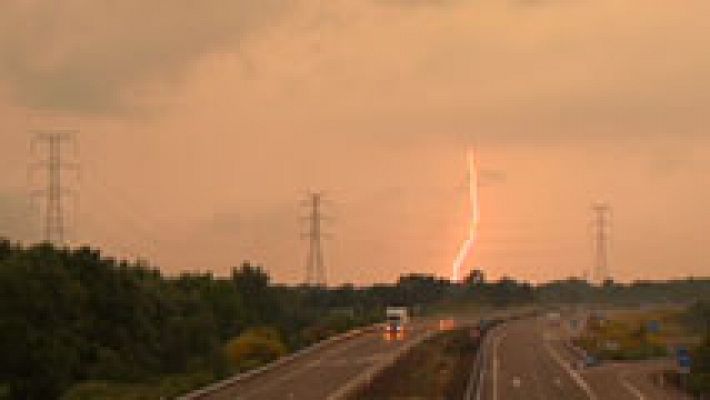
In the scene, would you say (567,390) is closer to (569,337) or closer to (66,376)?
(66,376)

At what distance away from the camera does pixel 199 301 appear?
16162 centimetres

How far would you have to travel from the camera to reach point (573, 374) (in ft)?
314

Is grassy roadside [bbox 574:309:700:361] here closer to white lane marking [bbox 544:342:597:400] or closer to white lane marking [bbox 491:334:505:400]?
white lane marking [bbox 544:342:597:400]

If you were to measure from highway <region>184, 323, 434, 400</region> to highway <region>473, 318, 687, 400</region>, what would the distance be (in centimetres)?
862

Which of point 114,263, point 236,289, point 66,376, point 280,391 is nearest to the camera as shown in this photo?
point 280,391

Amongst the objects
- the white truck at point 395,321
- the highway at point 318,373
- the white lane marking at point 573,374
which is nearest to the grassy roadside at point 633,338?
the white lane marking at point 573,374

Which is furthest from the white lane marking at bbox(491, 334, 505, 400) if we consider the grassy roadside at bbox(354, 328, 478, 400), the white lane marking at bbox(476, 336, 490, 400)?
A: the grassy roadside at bbox(354, 328, 478, 400)

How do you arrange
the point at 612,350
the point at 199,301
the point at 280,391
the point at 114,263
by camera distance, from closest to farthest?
the point at 280,391 < the point at 612,350 < the point at 114,263 < the point at 199,301

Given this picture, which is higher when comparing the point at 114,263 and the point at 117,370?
the point at 114,263

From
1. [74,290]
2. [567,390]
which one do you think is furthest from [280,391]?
[74,290]

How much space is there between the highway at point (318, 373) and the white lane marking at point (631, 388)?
17.0 m

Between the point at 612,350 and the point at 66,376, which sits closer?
the point at 66,376

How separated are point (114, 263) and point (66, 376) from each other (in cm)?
3415

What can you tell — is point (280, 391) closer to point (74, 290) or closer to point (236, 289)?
point (74, 290)
